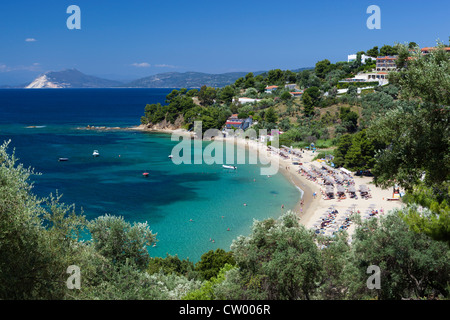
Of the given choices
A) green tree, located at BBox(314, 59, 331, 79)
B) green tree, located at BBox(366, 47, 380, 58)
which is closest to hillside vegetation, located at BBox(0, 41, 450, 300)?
green tree, located at BBox(314, 59, 331, 79)

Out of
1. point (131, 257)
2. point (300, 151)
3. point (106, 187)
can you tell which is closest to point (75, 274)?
point (131, 257)

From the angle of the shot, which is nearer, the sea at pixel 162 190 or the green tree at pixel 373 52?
the sea at pixel 162 190

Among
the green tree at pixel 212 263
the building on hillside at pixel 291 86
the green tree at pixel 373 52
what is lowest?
the green tree at pixel 212 263

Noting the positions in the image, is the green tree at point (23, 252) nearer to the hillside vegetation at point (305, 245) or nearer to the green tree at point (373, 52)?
the hillside vegetation at point (305, 245)

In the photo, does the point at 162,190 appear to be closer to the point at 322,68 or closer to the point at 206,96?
the point at 206,96

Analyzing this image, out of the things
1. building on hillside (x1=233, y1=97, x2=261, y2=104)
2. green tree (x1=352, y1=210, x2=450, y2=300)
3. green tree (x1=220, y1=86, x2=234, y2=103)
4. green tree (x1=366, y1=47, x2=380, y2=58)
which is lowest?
green tree (x1=352, y1=210, x2=450, y2=300)

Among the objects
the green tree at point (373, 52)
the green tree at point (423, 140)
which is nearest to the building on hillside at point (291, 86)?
the green tree at point (373, 52)

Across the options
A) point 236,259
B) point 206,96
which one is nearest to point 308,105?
point 206,96

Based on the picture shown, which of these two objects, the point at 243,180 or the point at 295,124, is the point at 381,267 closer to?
the point at 243,180


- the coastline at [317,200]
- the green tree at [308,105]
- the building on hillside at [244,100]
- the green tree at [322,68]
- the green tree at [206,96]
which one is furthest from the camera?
the green tree at [322,68]

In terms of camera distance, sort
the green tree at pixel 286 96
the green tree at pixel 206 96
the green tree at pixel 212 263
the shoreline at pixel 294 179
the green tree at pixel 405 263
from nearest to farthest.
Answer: the green tree at pixel 405 263 < the green tree at pixel 212 263 < the shoreline at pixel 294 179 < the green tree at pixel 286 96 < the green tree at pixel 206 96

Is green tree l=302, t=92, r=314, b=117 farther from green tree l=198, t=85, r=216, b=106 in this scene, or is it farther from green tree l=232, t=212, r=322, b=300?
green tree l=232, t=212, r=322, b=300
